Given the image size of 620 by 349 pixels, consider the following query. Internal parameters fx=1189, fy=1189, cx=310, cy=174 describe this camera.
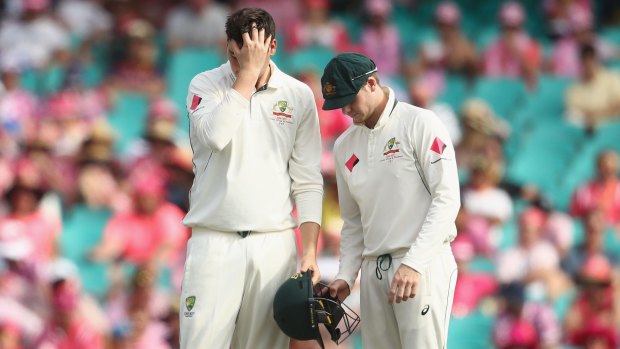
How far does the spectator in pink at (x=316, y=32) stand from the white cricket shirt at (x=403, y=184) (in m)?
7.82

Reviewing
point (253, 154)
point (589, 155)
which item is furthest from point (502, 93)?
point (253, 154)

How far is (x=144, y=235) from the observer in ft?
36.3

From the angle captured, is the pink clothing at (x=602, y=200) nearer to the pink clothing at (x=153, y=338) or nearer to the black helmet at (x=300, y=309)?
the pink clothing at (x=153, y=338)

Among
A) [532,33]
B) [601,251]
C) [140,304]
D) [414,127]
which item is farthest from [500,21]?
[414,127]

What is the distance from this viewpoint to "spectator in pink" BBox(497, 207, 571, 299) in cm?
1088

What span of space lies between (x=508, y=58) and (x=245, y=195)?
8.92 metres

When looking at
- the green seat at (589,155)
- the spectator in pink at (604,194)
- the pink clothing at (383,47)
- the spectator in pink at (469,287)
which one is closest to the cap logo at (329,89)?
the spectator in pink at (469,287)

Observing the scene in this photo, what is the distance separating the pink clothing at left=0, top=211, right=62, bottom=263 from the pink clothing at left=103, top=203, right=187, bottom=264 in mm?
486

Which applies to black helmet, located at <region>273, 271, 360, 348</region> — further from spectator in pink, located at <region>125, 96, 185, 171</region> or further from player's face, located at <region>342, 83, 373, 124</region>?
spectator in pink, located at <region>125, 96, 185, 171</region>

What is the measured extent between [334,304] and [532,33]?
1009 cm

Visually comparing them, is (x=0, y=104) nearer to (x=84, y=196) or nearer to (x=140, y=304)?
(x=84, y=196)

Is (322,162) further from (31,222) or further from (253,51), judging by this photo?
(253,51)

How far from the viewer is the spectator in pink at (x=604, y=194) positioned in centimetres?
1198

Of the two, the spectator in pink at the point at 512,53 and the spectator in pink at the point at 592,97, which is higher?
the spectator in pink at the point at 512,53
